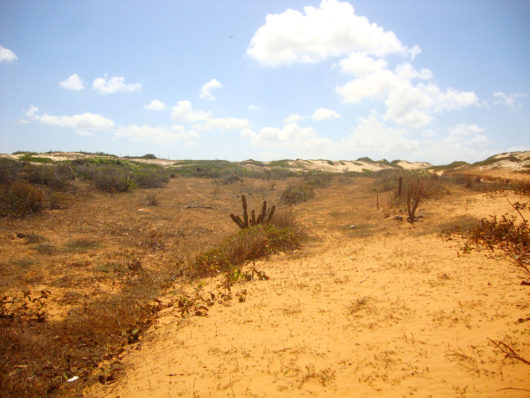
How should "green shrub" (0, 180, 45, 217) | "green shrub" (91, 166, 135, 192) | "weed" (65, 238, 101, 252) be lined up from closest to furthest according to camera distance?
"weed" (65, 238, 101, 252) < "green shrub" (0, 180, 45, 217) < "green shrub" (91, 166, 135, 192)

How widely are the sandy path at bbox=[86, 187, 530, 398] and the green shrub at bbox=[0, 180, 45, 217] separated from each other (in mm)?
8161

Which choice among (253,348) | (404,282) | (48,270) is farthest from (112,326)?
(404,282)

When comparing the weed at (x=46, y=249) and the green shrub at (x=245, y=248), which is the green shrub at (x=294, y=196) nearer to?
the green shrub at (x=245, y=248)

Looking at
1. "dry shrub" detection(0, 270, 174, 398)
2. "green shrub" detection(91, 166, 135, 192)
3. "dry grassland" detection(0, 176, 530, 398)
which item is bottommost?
"dry shrub" detection(0, 270, 174, 398)

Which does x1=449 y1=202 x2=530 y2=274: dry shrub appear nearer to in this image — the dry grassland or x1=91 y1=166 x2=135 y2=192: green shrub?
the dry grassland

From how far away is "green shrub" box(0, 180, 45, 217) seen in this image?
9727mm

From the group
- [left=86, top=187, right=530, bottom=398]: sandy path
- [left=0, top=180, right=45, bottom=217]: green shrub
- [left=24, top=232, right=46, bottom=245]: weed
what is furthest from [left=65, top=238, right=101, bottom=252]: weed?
[left=86, top=187, right=530, bottom=398]: sandy path

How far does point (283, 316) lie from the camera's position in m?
4.59

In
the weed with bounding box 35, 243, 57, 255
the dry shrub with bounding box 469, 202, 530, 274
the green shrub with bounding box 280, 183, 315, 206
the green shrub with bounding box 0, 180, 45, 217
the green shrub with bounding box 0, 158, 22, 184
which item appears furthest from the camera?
the green shrub with bounding box 280, 183, 315, 206

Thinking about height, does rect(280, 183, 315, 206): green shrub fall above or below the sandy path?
above

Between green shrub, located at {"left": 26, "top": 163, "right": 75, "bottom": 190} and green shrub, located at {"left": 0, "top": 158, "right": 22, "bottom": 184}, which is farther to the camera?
green shrub, located at {"left": 26, "top": 163, "right": 75, "bottom": 190}

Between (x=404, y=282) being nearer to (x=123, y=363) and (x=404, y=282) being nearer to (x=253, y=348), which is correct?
(x=253, y=348)

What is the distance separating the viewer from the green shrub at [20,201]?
973 cm

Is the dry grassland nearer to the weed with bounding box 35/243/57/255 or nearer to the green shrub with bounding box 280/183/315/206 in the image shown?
the weed with bounding box 35/243/57/255
